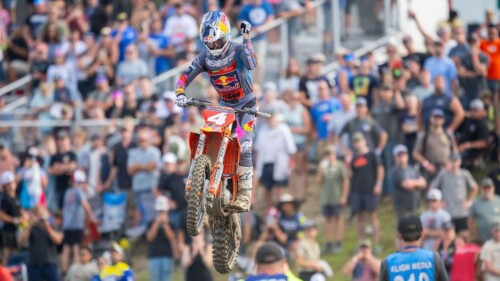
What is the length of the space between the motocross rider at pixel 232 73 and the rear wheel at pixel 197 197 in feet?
1.45

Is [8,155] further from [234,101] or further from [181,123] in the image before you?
[234,101]

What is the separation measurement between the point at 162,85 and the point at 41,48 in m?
2.51

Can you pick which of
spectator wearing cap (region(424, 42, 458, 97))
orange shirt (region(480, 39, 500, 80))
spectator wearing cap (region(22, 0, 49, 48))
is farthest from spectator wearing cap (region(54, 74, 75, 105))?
orange shirt (region(480, 39, 500, 80))

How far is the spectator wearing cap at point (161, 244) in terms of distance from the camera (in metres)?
19.7

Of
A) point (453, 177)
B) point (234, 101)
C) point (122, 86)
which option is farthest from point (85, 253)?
point (234, 101)

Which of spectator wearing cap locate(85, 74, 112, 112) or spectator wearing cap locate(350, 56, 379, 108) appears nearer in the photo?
spectator wearing cap locate(350, 56, 379, 108)

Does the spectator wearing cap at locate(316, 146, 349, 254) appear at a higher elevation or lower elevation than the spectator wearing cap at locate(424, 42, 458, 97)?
lower

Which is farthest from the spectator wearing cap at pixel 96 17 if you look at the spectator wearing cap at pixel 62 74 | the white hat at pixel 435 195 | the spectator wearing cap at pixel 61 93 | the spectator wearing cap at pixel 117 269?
the white hat at pixel 435 195

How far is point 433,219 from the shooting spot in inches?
735

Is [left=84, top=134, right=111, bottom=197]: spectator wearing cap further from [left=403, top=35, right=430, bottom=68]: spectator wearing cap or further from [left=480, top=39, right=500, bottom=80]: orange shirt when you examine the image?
[left=480, top=39, right=500, bottom=80]: orange shirt

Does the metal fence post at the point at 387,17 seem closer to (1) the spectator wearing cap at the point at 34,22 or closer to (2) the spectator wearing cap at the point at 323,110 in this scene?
(2) the spectator wearing cap at the point at 323,110

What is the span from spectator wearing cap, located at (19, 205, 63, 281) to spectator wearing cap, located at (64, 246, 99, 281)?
0.66 m

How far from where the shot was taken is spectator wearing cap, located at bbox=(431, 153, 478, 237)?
19.4 meters

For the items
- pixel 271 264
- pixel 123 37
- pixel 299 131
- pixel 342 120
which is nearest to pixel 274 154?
pixel 299 131
